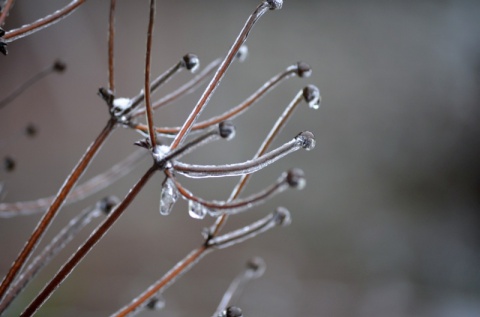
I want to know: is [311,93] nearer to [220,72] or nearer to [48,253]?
[220,72]

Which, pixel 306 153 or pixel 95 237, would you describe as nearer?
pixel 95 237

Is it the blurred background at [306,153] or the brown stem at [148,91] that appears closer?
the brown stem at [148,91]

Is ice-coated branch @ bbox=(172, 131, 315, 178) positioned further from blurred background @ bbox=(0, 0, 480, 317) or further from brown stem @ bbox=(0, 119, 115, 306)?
blurred background @ bbox=(0, 0, 480, 317)

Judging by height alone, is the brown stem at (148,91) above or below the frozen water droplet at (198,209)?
above

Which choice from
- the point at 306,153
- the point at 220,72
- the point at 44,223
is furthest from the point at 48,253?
the point at 306,153

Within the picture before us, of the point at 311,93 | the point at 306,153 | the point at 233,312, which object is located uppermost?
the point at 306,153

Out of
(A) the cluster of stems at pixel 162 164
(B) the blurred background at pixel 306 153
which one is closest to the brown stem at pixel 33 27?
(A) the cluster of stems at pixel 162 164

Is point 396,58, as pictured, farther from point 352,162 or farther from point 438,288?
point 438,288

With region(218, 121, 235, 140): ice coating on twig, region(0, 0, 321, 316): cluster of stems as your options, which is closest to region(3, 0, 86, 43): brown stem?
region(0, 0, 321, 316): cluster of stems

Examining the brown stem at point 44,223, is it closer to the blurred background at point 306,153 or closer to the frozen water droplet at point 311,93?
the frozen water droplet at point 311,93

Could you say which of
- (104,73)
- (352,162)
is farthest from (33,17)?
(352,162)
